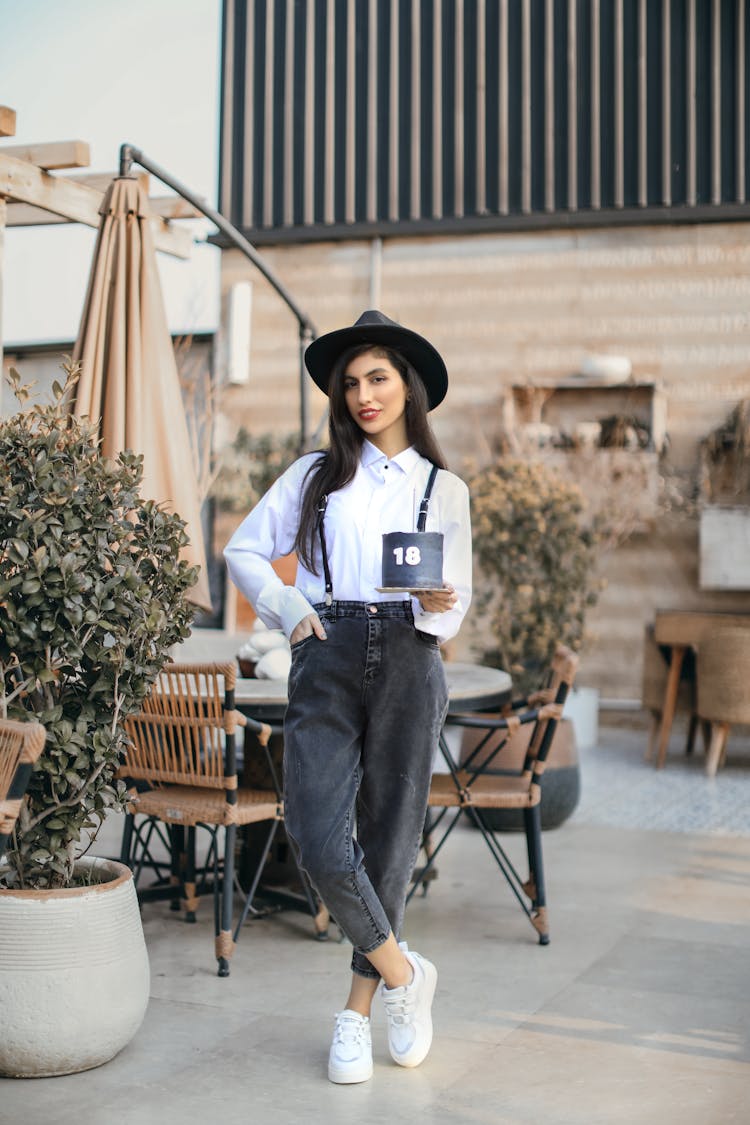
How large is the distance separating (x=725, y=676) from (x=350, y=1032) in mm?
4565

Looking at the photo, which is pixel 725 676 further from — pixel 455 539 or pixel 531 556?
pixel 455 539

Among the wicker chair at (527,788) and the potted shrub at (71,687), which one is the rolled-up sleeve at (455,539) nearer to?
the potted shrub at (71,687)

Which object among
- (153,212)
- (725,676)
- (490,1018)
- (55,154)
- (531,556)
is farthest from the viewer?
(531,556)

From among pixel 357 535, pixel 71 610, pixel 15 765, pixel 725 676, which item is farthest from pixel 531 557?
pixel 15 765

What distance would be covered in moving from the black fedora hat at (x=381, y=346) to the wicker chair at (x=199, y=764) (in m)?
0.90

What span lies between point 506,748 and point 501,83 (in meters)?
6.62

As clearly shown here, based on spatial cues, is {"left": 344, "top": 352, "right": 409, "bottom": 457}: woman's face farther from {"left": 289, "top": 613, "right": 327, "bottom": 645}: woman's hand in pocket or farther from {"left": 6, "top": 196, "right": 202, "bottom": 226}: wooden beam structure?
{"left": 6, "top": 196, "right": 202, "bottom": 226}: wooden beam structure

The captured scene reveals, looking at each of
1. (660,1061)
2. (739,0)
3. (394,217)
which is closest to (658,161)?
(739,0)

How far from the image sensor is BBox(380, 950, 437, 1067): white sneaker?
108 inches

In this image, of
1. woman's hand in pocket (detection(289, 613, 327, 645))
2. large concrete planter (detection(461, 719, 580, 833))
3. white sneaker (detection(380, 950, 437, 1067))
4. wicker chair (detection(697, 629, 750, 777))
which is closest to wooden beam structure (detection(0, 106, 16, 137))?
woman's hand in pocket (detection(289, 613, 327, 645))

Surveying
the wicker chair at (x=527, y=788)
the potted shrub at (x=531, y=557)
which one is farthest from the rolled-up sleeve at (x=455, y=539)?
the potted shrub at (x=531, y=557)

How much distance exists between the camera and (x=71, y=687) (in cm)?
285

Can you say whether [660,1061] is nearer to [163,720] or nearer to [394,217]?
[163,720]

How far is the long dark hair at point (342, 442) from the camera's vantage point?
2.75 metres
